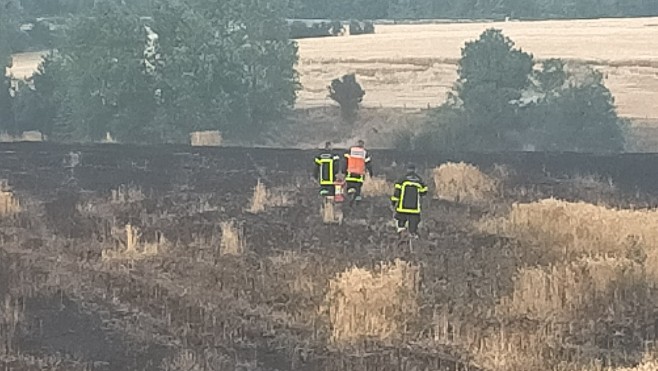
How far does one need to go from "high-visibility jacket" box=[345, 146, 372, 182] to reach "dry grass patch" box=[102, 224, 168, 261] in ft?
13.6

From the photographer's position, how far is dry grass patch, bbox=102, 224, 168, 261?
19.8m

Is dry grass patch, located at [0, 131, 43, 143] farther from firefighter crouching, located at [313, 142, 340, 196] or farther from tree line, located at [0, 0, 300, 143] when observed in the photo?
firefighter crouching, located at [313, 142, 340, 196]

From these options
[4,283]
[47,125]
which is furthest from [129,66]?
[4,283]

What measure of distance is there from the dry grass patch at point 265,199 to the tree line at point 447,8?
6714 centimetres

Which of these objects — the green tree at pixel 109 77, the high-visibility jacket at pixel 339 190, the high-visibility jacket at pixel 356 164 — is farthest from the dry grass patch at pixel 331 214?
the green tree at pixel 109 77

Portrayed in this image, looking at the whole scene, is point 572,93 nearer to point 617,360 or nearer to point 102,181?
point 102,181

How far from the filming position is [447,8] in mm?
105812

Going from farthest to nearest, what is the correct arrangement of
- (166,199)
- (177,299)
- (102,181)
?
(102,181) → (166,199) → (177,299)

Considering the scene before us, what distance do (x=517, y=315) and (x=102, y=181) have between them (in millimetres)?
15874

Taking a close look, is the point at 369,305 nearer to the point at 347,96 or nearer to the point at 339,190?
the point at 339,190

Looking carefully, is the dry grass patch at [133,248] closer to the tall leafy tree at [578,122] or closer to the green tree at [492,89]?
the green tree at [492,89]

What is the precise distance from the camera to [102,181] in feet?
98.1

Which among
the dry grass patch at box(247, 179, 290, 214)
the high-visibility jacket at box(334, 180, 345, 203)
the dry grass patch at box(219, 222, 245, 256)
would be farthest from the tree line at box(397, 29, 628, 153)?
the dry grass patch at box(219, 222, 245, 256)

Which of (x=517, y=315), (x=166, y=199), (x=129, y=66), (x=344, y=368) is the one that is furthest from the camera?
(x=129, y=66)
